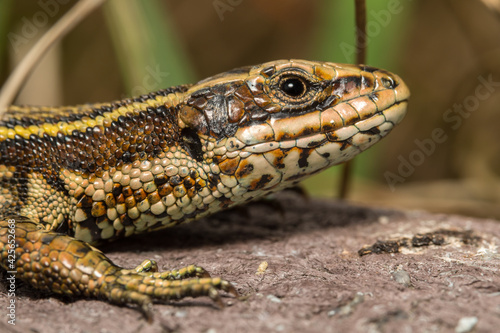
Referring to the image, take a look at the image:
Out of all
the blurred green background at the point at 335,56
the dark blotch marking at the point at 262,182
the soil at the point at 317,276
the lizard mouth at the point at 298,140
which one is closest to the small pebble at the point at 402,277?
the soil at the point at 317,276

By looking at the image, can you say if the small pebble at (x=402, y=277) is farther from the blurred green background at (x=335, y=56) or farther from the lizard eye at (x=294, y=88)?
the blurred green background at (x=335, y=56)

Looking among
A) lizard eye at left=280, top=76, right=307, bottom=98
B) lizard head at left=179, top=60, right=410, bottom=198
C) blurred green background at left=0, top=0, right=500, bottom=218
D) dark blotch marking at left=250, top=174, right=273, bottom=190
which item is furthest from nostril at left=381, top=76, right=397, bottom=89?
blurred green background at left=0, top=0, right=500, bottom=218

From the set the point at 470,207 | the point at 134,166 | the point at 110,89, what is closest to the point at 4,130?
the point at 134,166

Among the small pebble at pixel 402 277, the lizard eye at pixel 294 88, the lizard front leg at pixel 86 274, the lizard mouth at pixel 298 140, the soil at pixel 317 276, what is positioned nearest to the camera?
the soil at pixel 317 276

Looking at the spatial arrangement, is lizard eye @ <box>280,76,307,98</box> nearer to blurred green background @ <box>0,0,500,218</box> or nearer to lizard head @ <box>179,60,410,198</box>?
lizard head @ <box>179,60,410,198</box>

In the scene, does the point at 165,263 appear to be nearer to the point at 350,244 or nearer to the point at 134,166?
the point at 134,166

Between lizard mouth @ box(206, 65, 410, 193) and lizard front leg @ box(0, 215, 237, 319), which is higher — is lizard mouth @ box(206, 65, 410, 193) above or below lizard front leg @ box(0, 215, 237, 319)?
above
